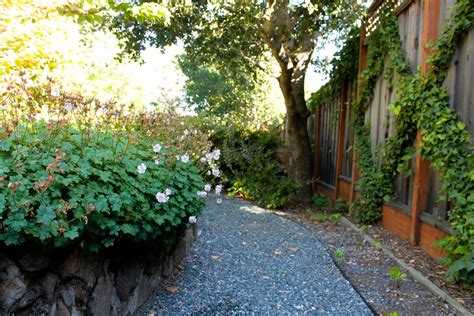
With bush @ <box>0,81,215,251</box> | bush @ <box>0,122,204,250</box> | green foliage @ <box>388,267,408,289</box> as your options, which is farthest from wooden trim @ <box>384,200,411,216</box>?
bush @ <box>0,122,204,250</box>

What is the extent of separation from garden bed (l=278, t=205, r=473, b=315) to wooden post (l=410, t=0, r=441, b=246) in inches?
10.8

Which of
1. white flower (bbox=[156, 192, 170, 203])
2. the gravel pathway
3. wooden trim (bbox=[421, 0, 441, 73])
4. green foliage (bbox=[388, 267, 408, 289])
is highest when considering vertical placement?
wooden trim (bbox=[421, 0, 441, 73])

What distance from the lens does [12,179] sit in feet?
5.70

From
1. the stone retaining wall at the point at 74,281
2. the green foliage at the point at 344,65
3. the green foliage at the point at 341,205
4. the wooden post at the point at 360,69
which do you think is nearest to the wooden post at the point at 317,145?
→ the green foliage at the point at 344,65

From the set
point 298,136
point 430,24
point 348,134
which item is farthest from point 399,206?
point 298,136

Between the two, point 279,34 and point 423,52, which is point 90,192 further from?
point 279,34

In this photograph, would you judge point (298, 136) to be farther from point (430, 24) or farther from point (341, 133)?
point (430, 24)

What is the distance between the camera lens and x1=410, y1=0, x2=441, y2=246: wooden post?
11.9ft

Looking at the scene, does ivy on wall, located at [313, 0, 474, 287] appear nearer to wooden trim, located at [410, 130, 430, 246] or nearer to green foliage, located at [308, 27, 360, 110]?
wooden trim, located at [410, 130, 430, 246]

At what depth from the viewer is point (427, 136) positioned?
3.39 m

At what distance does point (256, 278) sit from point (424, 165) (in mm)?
1790

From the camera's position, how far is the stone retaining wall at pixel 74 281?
5.58 ft

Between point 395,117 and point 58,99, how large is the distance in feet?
10.6

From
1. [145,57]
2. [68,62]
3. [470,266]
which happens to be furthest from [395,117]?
[145,57]
